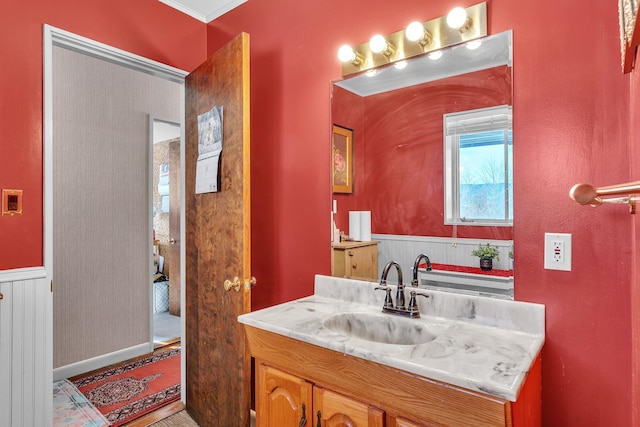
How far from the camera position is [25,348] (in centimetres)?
174

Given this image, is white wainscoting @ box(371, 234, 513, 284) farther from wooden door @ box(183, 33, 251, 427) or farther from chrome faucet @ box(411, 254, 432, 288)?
wooden door @ box(183, 33, 251, 427)

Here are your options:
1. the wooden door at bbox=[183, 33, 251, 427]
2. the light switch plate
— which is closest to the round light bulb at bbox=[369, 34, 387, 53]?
the wooden door at bbox=[183, 33, 251, 427]

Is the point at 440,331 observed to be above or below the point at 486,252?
below

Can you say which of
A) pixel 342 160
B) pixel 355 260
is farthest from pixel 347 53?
pixel 355 260

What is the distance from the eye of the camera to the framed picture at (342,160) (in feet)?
6.00

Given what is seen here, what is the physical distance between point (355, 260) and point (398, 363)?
0.77 metres

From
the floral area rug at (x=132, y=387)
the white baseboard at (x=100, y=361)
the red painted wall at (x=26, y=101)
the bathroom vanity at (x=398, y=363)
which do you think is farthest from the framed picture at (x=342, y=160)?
the white baseboard at (x=100, y=361)

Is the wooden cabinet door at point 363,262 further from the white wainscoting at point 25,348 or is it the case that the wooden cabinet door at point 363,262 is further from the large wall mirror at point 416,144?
the white wainscoting at point 25,348

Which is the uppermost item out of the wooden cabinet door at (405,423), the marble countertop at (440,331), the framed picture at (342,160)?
the framed picture at (342,160)

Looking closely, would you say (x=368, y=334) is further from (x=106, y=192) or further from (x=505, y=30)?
(x=106, y=192)

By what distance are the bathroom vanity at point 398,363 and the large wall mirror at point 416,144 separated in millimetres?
149

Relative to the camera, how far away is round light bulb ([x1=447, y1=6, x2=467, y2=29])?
140cm

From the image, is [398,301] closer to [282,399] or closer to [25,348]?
[282,399]

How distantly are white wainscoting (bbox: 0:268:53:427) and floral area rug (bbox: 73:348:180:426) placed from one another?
57 centimetres
